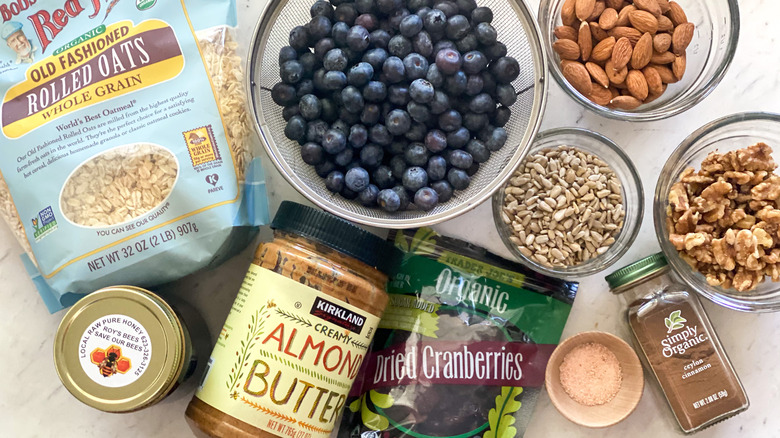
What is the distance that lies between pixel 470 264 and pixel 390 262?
169mm

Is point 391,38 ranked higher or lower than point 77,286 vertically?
higher

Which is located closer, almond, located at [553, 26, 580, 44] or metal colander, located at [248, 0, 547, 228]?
metal colander, located at [248, 0, 547, 228]

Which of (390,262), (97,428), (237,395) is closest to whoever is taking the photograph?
(237,395)

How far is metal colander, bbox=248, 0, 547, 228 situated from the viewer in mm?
883

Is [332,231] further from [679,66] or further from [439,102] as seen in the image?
[679,66]

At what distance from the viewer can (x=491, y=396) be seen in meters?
1.02

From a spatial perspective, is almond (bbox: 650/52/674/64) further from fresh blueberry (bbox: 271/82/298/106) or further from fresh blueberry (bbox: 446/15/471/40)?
fresh blueberry (bbox: 271/82/298/106)

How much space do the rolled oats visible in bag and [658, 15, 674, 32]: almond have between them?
0.44 m

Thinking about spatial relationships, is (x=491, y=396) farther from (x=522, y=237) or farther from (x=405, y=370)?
(x=522, y=237)

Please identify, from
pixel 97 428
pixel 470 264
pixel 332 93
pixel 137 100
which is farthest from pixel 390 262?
pixel 97 428

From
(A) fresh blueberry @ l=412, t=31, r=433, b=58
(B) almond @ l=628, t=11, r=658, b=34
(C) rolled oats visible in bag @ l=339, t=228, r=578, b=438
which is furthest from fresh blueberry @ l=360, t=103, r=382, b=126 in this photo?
(B) almond @ l=628, t=11, r=658, b=34

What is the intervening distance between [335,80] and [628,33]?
481 millimetres

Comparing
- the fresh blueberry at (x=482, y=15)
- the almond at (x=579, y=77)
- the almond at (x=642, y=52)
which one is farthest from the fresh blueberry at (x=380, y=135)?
the almond at (x=642, y=52)

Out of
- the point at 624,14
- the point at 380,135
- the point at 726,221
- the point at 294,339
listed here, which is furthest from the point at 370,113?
the point at 726,221
